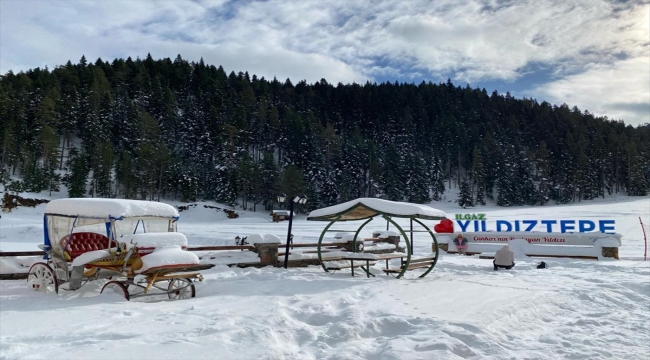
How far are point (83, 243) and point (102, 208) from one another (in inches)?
66.1

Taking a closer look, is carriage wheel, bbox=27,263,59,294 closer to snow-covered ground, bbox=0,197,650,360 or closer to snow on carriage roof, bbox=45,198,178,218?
snow-covered ground, bbox=0,197,650,360

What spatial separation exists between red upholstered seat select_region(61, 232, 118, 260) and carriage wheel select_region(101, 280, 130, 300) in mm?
806

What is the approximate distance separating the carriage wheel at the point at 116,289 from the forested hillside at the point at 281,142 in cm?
5035

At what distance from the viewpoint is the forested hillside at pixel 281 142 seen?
199 feet

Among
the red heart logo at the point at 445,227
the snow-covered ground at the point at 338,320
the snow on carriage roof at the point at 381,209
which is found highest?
the snow on carriage roof at the point at 381,209

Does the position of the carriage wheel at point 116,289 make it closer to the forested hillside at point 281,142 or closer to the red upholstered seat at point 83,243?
the red upholstered seat at point 83,243

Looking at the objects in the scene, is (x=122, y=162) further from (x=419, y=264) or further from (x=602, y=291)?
(x=602, y=291)

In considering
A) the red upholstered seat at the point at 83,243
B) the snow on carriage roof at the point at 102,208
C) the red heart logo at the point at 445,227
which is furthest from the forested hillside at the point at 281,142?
the snow on carriage roof at the point at 102,208

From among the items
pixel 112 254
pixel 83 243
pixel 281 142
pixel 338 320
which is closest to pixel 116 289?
pixel 112 254

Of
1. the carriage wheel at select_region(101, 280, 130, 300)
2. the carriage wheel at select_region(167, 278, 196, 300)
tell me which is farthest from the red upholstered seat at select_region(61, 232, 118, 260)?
the carriage wheel at select_region(167, 278, 196, 300)

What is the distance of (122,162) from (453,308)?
60677 millimetres

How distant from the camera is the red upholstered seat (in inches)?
353

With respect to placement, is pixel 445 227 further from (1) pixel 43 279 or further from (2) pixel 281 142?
(2) pixel 281 142

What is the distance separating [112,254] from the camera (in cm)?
851
